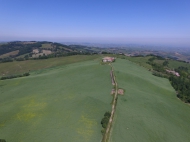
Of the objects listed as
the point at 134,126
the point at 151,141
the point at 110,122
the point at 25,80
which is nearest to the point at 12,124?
the point at 110,122

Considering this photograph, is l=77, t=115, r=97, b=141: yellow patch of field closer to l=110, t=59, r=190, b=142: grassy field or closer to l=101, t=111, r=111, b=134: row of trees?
l=101, t=111, r=111, b=134: row of trees

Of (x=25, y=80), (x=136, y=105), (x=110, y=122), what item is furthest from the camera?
(x=25, y=80)

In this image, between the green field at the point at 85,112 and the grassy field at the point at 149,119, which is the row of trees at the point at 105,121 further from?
the grassy field at the point at 149,119

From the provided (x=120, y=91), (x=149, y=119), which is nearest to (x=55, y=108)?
(x=120, y=91)

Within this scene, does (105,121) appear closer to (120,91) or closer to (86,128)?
(86,128)

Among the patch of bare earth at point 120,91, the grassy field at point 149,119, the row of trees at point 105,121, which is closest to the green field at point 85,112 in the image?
the grassy field at point 149,119

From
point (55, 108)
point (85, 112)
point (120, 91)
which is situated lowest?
point (55, 108)

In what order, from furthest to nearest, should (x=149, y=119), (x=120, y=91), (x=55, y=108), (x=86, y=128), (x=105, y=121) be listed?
(x=120, y=91), (x=55, y=108), (x=149, y=119), (x=105, y=121), (x=86, y=128)

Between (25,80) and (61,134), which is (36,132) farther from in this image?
(25,80)
